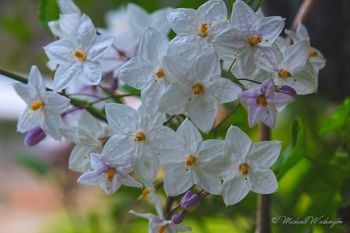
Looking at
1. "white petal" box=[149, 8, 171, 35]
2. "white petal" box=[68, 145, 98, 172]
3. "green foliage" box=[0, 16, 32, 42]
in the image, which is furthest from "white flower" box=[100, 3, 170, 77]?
"green foliage" box=[0, 16, 32, 42]

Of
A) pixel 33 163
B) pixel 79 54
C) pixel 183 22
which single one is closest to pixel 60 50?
pixel 79 54

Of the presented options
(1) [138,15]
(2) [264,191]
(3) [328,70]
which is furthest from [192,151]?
(3) [328,70]

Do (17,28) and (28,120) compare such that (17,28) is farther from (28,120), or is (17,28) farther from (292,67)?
(292,67)

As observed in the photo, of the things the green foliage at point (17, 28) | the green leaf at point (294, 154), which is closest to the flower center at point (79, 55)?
the green leaf at point (294, 154)

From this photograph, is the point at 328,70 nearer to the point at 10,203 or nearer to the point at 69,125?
the point at 69,125

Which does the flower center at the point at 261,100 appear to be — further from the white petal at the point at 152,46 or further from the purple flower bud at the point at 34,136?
the purple flower bud at the point at 34,136

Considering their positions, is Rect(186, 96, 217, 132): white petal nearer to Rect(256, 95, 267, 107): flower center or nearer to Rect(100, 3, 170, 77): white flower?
Rect(256, 95, 267, 107): flower center
